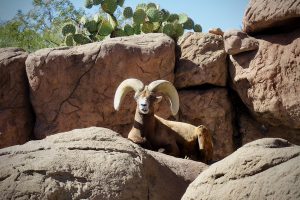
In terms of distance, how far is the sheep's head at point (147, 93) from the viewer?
27.7 feet

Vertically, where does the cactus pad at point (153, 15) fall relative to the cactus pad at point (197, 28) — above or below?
above

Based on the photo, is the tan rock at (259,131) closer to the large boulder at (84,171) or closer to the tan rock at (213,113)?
the tan rock at (213,113)

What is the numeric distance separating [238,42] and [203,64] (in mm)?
859

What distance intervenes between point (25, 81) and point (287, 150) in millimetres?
7480

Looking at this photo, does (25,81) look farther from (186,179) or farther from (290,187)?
(290,187)

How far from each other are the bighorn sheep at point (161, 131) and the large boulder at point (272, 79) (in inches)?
63.5

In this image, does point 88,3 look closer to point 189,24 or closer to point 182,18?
point 182,18

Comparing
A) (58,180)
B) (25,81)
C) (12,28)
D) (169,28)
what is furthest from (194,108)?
(12,28)

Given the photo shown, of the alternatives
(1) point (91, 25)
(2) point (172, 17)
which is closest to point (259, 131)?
(2) point (172, 17)

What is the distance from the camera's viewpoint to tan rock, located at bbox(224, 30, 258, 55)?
9930mm

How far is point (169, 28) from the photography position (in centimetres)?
1139

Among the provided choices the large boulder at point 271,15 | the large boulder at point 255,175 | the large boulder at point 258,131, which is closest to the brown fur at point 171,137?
the large boulder at point 258,131

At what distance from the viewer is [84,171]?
4.45 metres

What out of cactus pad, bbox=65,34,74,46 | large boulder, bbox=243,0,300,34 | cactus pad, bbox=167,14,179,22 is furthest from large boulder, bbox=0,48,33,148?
large boulder, bbox=243,0,300,34
